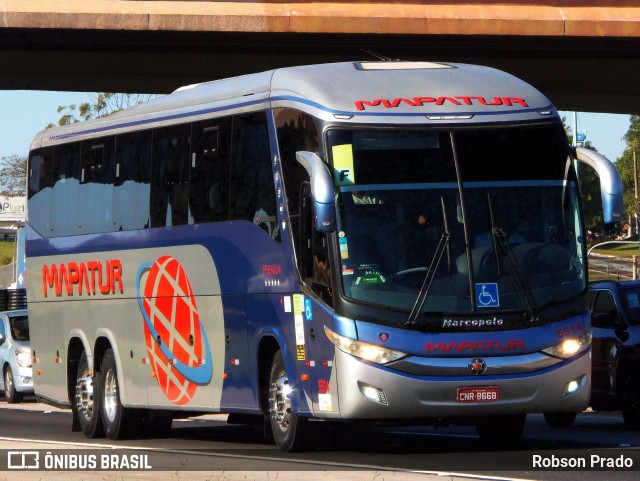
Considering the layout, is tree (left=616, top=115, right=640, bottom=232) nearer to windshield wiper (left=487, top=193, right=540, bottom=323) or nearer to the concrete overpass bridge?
the concrete overpass bridge

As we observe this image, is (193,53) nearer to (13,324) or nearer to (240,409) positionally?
(13,324)

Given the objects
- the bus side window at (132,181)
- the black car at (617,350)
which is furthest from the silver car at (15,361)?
the black car at (617,350)

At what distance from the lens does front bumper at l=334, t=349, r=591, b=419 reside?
44.1ft

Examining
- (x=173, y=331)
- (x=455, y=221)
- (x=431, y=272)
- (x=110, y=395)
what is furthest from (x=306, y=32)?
(x=431, y=272)

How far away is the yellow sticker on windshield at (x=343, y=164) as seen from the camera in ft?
45.4

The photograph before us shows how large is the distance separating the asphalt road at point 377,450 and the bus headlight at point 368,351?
895 millimetres

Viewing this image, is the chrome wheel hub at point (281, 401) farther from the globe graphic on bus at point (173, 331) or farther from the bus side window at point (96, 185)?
the bus side window at point (96, 185)

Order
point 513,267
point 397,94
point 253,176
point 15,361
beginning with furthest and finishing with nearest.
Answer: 1. point 15,361
2. point 253,176
3. point 397,94
4. point 513,267

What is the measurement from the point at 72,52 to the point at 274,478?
1974cm

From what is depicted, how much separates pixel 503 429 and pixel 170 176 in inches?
186

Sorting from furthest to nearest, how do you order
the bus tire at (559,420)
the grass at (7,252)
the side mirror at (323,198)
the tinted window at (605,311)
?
1. the grass at (7,252)
2. the tinted window at (605,311)
3. the bus tire at (559,420)
4. the side mirror at (323,198)

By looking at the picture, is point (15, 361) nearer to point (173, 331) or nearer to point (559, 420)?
point (173, 331)

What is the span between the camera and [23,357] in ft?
102

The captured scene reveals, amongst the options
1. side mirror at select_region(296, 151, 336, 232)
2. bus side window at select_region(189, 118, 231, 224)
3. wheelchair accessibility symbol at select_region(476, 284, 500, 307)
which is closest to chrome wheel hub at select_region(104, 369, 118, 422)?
bus side window at select_region(189, 118, 231, 224)
